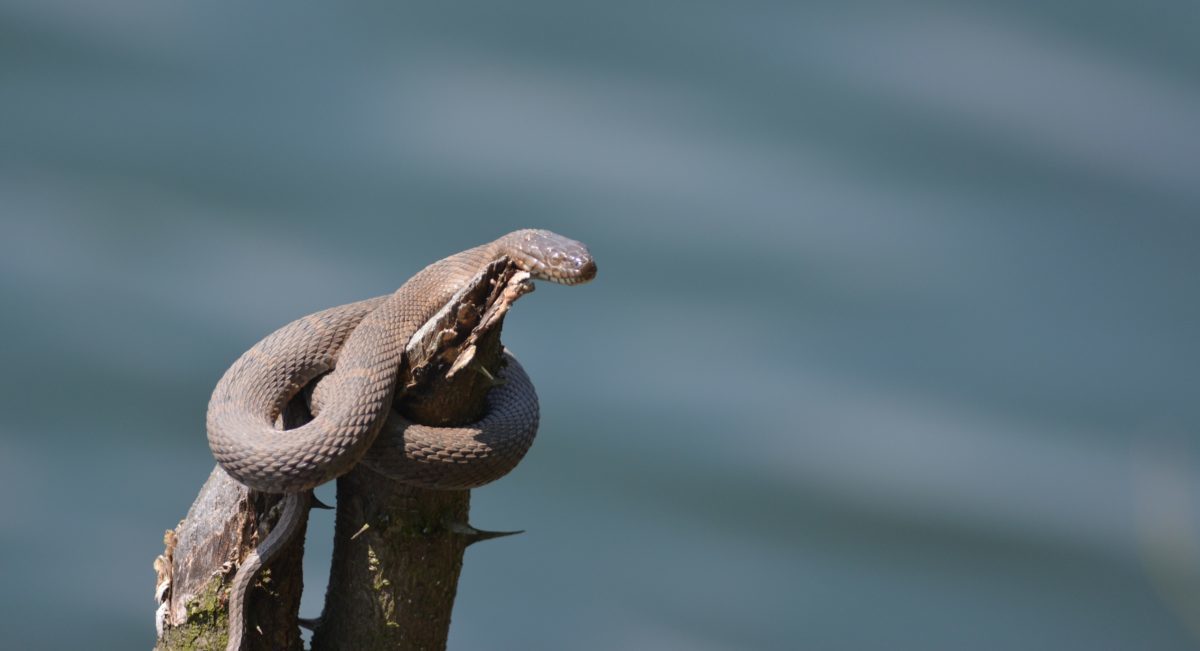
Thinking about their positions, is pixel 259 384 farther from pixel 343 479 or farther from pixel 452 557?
pixel 452 557

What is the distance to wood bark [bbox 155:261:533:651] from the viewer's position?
9.10 feet

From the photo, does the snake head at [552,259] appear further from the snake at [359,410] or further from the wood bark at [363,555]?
the wood bark at [363,555]

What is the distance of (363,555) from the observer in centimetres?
282

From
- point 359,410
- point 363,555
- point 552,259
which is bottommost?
point 363,555

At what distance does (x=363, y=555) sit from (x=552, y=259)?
0.77m

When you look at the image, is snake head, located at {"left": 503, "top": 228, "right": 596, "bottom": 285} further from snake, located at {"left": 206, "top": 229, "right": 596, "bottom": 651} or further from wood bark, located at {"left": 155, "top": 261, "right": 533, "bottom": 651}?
wood bark, located at {"left": 155, "top": 261, "right": 533, "bottom": 651}

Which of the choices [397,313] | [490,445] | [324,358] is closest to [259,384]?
[324,358]

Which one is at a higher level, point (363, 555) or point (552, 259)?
point (552, 259)

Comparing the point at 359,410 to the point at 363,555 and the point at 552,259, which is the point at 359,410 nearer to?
the point at 363,555

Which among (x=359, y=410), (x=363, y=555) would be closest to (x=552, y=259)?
(x=359, y=410)

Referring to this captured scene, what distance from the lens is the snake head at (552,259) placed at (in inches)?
110

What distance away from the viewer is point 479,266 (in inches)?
112

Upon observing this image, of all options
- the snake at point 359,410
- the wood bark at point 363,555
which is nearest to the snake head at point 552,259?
the snake at point 359,410

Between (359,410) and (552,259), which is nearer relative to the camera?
(359,410)
